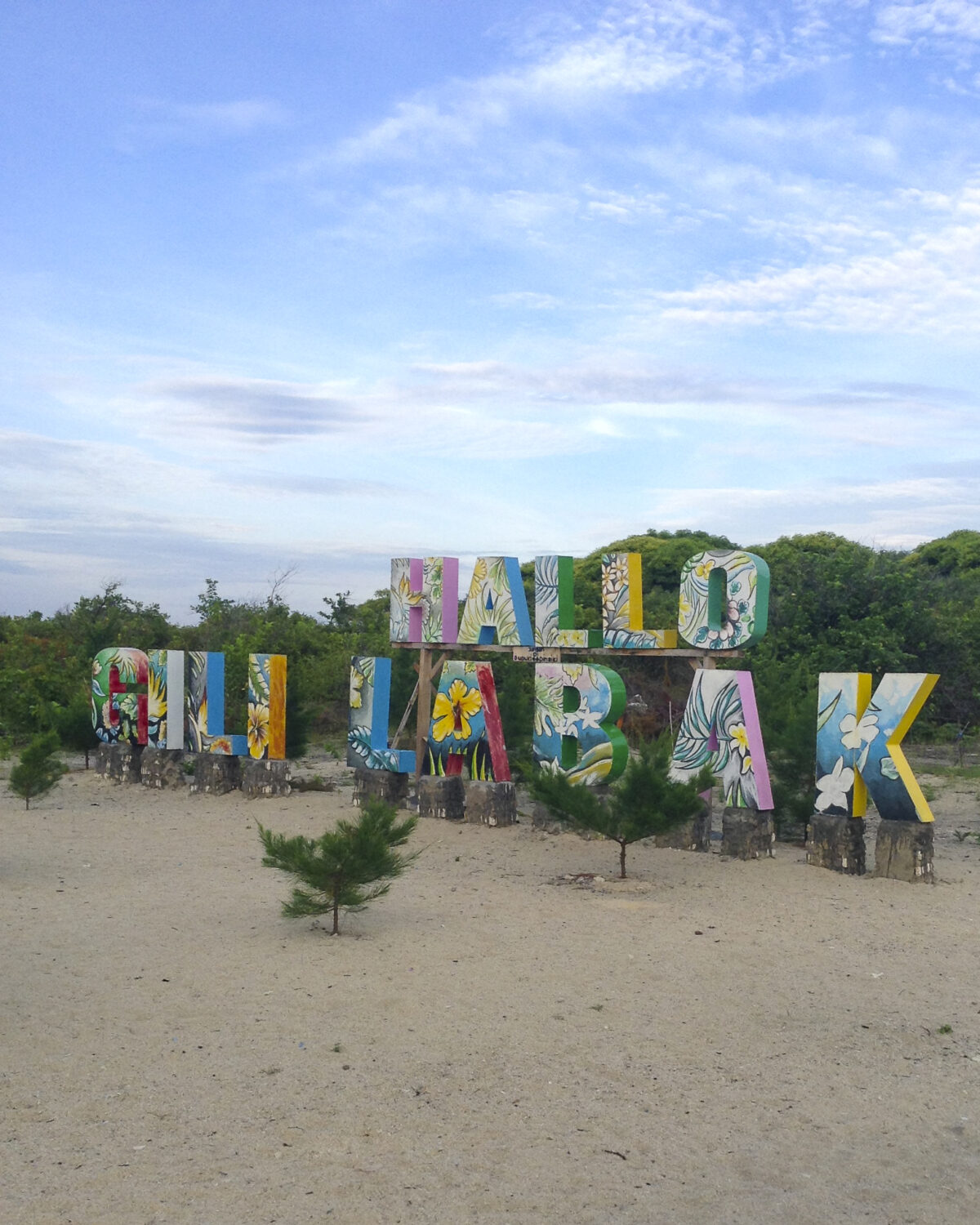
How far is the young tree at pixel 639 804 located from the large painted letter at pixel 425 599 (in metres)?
4.97

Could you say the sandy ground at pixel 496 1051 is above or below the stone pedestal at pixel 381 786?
below

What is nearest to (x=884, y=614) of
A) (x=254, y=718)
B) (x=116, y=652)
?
(x=254, y=718)

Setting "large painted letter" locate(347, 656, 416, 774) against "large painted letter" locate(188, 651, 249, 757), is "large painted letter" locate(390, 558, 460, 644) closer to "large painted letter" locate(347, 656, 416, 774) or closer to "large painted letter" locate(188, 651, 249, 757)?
"large painted letter" locate(347, 656, 416, 774)

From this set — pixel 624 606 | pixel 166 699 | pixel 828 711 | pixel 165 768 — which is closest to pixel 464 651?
pixel 624 606

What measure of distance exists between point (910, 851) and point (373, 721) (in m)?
7.18

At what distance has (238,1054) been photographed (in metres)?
6.38

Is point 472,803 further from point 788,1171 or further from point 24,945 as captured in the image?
point 788,1171

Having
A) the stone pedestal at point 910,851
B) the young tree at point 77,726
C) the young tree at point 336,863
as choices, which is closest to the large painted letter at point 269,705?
the young tree at point 77,726

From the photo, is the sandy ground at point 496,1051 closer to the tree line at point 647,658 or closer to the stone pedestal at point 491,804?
the stone pedestal at point 491,804

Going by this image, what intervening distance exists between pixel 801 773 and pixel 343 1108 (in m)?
8.67

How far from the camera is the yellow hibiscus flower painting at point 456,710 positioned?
47.3ft

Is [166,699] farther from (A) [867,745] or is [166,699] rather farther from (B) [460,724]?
(A) [867,745]

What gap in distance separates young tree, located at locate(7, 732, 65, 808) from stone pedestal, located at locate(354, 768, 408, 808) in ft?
13.5

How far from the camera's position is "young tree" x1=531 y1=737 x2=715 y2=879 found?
10742mm
